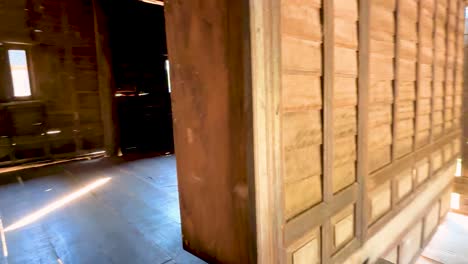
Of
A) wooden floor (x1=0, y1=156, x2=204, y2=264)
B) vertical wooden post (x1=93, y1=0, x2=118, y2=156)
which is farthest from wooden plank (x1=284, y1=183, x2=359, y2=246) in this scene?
vertical wooden post (x1=93, y1=0, x2=118, y2=156)

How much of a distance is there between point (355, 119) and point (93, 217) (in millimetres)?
1995

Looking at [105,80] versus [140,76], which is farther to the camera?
[140,76]

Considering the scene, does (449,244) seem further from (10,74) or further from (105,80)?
(10,74)

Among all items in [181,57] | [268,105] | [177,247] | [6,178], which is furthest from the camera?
[6,178]

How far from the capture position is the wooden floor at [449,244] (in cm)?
305

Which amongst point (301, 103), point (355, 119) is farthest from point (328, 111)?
point (355, 119)

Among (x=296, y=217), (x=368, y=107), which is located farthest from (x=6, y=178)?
(x=368, y=107)

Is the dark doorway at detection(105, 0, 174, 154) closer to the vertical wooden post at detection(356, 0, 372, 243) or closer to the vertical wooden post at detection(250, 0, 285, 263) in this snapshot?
the vertical wooden post at detection(356, 0, 372, 243)

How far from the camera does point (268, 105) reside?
1084 mm

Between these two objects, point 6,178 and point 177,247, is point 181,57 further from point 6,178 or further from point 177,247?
point 6,178

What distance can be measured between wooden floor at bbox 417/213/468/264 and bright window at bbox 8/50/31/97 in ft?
17.9

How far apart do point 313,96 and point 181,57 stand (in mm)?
704

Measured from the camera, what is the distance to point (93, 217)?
2.11 m

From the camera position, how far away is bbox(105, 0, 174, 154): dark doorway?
467 cm
